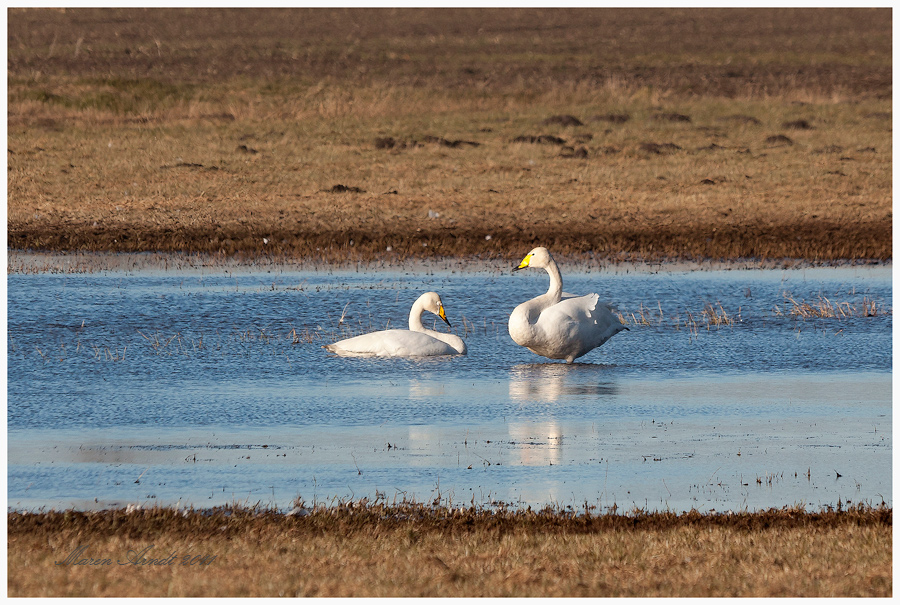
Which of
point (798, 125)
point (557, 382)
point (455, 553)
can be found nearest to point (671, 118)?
point (798, 125)

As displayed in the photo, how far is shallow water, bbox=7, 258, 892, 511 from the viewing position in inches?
356

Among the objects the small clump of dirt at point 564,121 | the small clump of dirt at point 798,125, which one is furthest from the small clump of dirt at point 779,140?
the small clump of dirt at point 564,121

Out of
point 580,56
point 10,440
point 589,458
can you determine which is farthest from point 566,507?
point 580,56

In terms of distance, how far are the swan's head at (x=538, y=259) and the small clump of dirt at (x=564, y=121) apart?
21.2 m

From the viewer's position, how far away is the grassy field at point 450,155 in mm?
23953

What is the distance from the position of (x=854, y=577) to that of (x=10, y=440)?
6075 mm

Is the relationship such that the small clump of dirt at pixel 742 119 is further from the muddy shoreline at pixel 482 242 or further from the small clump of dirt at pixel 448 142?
the muddy shoreline at pixel 482 242

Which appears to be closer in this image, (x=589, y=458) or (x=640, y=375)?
(x=589, y=458)

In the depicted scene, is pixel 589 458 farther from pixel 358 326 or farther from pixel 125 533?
pixel 358 326

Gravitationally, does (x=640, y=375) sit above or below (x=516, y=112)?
below

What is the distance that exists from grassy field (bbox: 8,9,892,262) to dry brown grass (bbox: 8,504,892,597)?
14.3 metres

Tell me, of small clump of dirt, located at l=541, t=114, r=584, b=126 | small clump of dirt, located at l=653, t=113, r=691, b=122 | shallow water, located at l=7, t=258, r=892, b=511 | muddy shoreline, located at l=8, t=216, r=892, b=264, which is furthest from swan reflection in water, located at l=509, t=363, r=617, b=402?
small clump of dirt, located at l=653, t=113, r=691, b=122

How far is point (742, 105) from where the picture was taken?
4097 cm

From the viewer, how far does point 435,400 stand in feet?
39.8
